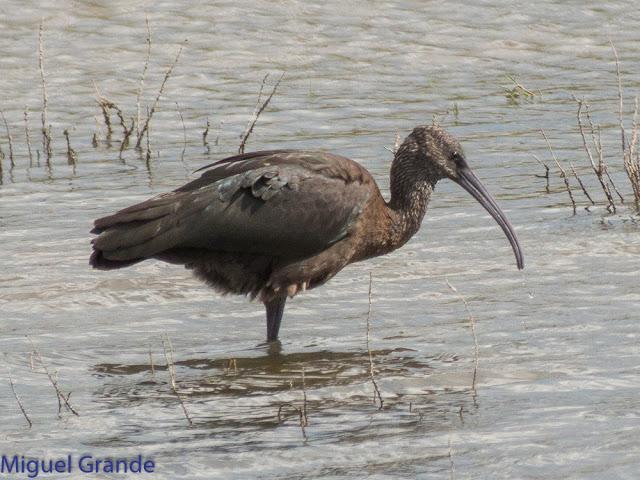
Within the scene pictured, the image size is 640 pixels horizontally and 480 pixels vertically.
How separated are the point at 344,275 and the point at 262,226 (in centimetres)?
140

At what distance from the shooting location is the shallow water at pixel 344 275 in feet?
19.8

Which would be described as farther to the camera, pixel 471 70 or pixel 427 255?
pixel 471 70

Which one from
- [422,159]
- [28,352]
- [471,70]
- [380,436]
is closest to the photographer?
[380,436]

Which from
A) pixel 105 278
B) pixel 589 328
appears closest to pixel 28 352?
pixel 105 278

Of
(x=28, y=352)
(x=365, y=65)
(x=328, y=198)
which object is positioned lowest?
(x=365, y=65)

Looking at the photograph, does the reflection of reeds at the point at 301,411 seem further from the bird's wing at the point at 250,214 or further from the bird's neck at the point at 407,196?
the bird's neck at the point at 407,196

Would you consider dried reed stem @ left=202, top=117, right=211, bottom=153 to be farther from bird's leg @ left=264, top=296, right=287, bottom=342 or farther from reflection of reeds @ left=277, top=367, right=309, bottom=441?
reflection of reeds @ left=277, top=367, right=309, bottom=441

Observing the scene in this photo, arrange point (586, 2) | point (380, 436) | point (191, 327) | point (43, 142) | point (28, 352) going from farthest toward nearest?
point (586, 2) < point (43, 142) < point (191, 327) < point (28, 352) < point (380, 436)

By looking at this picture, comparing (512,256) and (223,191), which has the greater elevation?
(223,191)

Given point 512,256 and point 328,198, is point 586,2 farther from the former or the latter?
point 328,198

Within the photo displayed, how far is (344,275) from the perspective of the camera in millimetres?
8961

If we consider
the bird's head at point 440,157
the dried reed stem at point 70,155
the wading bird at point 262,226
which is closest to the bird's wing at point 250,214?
the wading bird at point 262,226

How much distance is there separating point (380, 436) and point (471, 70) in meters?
8.74

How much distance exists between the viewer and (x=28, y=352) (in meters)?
7.34
